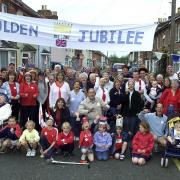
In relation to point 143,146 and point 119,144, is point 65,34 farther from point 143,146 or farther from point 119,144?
point 143,146

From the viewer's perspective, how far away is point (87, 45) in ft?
32.8

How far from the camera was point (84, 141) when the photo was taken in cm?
784

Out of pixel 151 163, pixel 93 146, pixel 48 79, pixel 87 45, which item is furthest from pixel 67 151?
pixel 87 45

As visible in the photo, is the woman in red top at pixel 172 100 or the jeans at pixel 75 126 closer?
the woman in red top at pixel 172 100

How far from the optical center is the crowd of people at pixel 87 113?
790 cm

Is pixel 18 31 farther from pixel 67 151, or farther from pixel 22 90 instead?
pixel 67 151

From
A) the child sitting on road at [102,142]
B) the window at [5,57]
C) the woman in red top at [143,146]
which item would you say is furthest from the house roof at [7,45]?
the woman in red top at [143,146]

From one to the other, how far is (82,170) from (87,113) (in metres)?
1.98

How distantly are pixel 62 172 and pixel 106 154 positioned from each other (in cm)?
132

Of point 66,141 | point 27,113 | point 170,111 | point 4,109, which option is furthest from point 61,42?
point 170,111

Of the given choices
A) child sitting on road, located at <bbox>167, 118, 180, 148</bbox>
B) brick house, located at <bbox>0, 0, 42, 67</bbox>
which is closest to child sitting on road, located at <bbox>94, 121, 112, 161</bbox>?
child sitting on road, located at <bbox>167, 118, 180, 148</bbox>

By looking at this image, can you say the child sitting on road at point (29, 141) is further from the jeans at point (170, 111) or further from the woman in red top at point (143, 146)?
the jeans at point (170, 111)

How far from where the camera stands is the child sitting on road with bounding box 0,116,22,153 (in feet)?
26.6

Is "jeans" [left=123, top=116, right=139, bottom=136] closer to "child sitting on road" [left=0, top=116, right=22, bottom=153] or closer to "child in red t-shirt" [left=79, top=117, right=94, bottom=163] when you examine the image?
"child in red t-shirt" [left=79, top=117, right=94, bottom=163]
